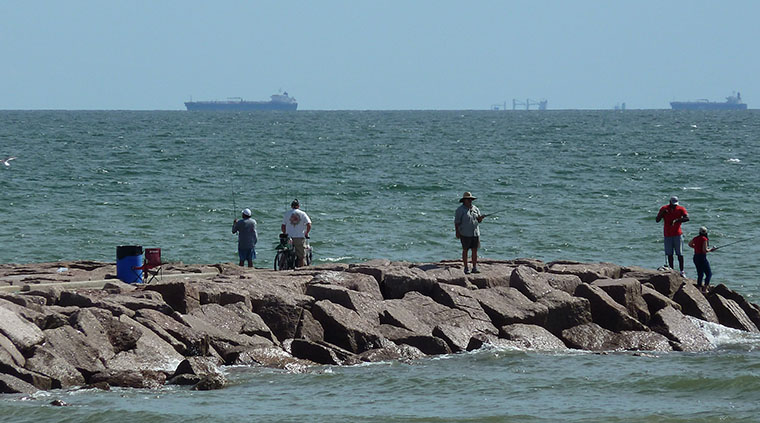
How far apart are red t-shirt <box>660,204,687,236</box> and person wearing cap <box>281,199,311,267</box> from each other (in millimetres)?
6252

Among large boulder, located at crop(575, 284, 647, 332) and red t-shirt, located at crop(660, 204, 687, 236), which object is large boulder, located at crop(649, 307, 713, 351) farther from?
red t-shirt, located at crop(660, 204, 687, 236)

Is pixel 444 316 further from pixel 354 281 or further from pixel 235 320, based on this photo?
pixel 235 320

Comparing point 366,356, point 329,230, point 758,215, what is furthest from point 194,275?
point 758,215

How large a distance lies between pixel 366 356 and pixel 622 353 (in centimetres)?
390

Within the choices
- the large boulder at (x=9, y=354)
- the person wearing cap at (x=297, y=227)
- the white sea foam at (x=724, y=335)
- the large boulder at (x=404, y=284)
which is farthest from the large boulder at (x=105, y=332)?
the white sea foam at (x=724, y=335)

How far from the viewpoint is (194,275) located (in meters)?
19.6

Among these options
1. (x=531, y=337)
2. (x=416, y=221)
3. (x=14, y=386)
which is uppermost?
(x=14, y=386)

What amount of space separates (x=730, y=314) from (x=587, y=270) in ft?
8.03

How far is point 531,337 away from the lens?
17672 mm

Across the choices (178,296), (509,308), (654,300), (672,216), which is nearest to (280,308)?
(178,296)

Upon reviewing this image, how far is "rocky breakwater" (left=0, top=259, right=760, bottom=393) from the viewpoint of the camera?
14.6m

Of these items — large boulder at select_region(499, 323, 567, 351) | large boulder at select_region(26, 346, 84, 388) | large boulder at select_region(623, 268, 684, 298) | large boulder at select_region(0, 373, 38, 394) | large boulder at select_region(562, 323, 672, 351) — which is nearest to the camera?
large boulder at select_region(0, 373, 38, 394)

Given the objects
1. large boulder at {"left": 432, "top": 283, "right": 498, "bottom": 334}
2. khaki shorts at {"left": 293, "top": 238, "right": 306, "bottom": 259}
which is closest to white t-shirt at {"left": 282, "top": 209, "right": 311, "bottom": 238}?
khaki shorts at {"left": 293, "top": 238, "right": 306, "bottom": 259}

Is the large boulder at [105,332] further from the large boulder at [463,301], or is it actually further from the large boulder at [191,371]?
the large boulder at [463,301]
